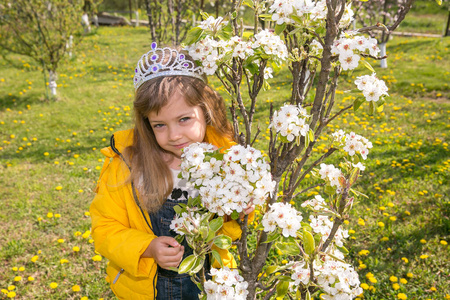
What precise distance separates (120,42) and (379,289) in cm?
1346

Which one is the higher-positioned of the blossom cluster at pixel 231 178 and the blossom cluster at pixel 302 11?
the blossom cluster at pixel 302 11

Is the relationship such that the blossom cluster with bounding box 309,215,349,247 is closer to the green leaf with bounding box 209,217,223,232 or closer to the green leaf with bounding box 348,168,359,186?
the green leaf with bounding box 348,168,359,186

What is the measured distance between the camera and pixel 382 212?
380 centimetres

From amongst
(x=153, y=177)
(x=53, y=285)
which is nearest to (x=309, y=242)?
(x=153, y=177)

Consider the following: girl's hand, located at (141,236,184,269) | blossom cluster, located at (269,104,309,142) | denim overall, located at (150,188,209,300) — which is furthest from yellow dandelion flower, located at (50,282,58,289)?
blossom cluster, located at (269,104,309,142)

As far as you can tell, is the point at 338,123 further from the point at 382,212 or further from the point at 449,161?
the point at 382,212

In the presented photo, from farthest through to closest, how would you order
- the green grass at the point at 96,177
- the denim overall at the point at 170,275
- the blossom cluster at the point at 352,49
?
the green grass at the point at 96,177 < the denim overall at the point at 170,275 < the blossom cluster at the point at 352,49

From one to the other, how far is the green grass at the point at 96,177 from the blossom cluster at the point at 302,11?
242 centimetres

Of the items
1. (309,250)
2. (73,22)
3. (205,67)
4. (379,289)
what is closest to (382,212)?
(379,289)

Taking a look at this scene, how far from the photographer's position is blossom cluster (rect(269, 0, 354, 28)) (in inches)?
49.9

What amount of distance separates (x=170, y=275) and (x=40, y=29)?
6859 mm

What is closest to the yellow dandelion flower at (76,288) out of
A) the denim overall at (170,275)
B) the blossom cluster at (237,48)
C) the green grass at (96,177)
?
the green grass at (96,177)

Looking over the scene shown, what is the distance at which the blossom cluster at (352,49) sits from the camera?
1.15m

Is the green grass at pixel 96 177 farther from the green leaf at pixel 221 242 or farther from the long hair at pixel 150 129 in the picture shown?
the green leaf at pixel 221 242
